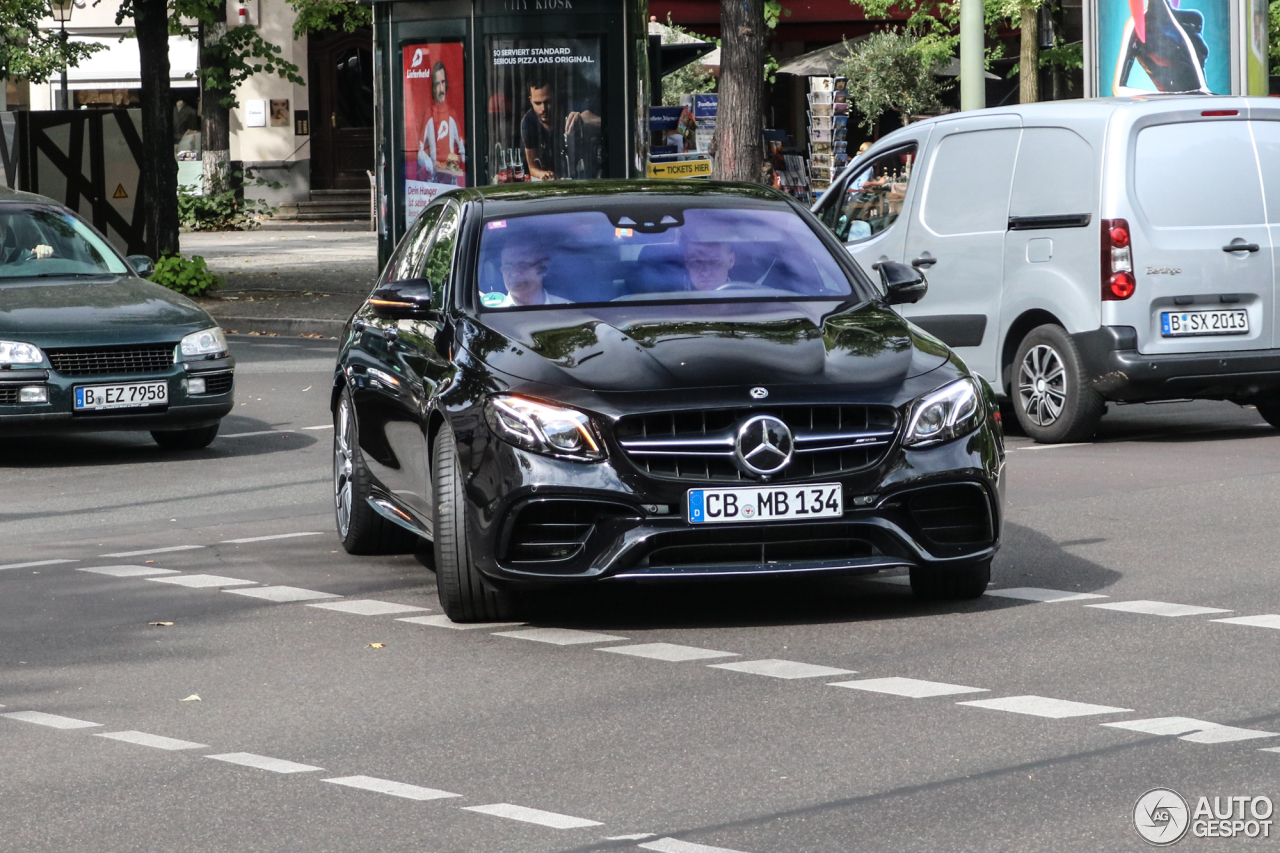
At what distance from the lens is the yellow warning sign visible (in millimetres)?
23547

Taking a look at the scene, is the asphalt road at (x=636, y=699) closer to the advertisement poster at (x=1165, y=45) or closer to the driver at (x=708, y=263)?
the driver at (x=708, y=263)

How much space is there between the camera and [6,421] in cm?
1177

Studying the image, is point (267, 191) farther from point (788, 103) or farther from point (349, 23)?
point (788, 103)

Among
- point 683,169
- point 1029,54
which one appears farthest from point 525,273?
point 1029,54

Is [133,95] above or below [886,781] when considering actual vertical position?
above

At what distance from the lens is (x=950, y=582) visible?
7.46 m

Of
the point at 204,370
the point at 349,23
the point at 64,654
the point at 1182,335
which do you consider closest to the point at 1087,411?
the point at 1182,335

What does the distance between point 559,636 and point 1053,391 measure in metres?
5.84

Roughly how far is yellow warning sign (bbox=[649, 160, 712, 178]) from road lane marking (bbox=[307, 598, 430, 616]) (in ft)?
51.3

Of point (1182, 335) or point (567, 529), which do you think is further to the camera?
point (1182, 335)

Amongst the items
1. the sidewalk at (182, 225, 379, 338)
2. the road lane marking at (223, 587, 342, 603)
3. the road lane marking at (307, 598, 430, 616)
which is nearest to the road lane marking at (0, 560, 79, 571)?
the road lane marking at (223, 587, 342, 603)

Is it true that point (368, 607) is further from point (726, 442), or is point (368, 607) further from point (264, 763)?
point (264, 763)

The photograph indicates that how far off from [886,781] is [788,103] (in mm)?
41010

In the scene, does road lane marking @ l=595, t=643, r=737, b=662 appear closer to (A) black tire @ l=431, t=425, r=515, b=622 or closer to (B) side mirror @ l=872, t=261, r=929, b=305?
(A) black tire @ l=431, t=425, r=515, b=622
